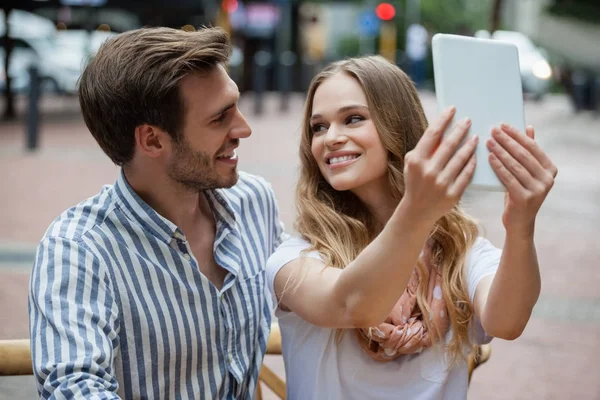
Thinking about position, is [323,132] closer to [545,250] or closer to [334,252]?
[334,252]

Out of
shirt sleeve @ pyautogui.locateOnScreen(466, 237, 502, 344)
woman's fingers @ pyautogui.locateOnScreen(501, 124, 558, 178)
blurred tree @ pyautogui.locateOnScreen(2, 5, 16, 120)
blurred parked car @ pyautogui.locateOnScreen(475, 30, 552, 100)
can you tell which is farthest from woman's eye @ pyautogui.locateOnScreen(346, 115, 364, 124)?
blurred parked car @ pyautogui.locateOnScreen(475, 30, 552, 100)

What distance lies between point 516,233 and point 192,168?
898 mm

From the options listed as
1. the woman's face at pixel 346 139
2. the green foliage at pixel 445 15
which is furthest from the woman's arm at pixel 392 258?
the green foliage at pixel 445 15

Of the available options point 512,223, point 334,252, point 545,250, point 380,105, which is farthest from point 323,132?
point 545,250

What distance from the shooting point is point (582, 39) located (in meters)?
24.5

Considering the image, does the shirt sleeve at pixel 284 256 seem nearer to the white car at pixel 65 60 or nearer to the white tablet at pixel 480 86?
the white tablet at pixel 480 86

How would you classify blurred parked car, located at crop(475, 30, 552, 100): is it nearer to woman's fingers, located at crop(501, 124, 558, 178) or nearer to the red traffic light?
the red traffic light

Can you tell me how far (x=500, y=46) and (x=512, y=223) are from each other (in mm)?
365

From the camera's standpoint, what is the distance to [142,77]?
7.36 feet

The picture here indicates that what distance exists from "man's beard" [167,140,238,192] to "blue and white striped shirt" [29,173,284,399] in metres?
0.13

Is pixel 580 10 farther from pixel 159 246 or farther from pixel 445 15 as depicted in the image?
pixel 445 15

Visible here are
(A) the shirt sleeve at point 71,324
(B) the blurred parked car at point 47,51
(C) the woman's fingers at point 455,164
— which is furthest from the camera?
(B) the blurred parked car at point 47,51

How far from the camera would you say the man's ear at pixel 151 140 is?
91.5 inches

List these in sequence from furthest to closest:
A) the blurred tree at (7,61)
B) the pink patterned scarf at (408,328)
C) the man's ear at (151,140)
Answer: the blurred tree at (7,61), the man's ear at (151,140), the pink patterned scarf at (408,328)
